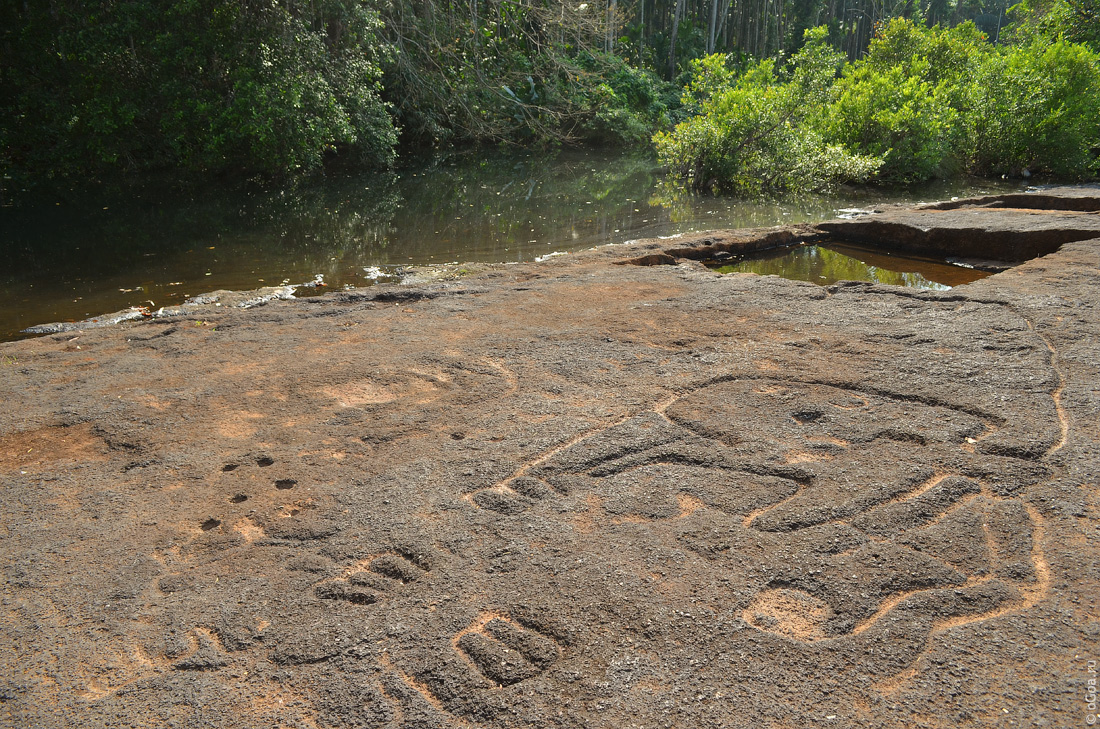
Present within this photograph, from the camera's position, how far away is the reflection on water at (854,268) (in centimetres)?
690

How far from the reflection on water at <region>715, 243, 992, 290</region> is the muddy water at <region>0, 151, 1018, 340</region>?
2.19 meters

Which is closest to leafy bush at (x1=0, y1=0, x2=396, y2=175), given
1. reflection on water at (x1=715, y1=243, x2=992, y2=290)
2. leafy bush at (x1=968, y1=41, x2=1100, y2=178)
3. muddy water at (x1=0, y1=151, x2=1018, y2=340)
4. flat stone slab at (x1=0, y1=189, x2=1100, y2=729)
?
muddy water at (x1=0, y1=151, x2=1018, y2=340)

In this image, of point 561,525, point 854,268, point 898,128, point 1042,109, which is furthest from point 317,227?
point 1042,109

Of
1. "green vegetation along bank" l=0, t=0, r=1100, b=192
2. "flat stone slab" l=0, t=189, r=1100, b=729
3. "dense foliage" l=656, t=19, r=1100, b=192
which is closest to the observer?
"flat stone slab" l=0, t=189, r=1100, b=729

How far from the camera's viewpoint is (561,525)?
2.86 metres

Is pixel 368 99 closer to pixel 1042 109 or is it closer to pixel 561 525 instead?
pixel 1042 109

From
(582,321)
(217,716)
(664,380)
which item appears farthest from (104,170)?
(217,716)

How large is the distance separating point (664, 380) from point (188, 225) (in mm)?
8432

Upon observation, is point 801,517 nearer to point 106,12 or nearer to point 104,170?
point 106,12

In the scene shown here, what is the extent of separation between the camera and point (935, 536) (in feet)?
8.93

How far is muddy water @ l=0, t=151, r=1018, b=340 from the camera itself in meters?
7.52

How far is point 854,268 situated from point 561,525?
5.48 metres

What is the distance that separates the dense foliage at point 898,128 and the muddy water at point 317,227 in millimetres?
737

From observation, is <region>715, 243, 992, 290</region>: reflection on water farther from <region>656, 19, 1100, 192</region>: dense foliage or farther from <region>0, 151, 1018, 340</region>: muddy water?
<region>656, 19, 1100, 192</region>: dense foliage
